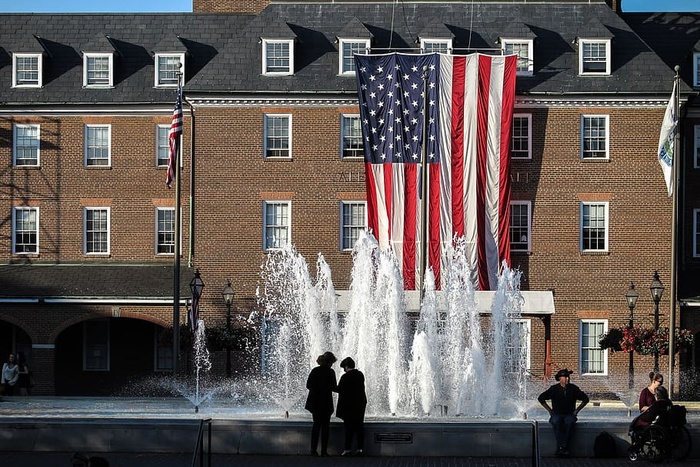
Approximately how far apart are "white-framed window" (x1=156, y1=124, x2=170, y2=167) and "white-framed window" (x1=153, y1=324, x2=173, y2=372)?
560 centimetres

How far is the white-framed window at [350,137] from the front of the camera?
42.3 m

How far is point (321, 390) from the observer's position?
21.6m

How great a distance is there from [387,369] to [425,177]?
11655mm

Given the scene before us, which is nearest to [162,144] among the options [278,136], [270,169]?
[270,169]

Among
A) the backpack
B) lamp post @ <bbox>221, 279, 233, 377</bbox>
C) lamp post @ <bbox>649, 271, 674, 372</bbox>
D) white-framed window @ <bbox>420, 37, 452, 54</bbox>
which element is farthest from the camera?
white-framed window @ <bbox>420, 37, 452, 54</bbox>

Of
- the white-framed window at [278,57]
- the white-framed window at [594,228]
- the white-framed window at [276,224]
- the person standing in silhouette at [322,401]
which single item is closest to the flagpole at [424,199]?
the white-framed window at [276,224]

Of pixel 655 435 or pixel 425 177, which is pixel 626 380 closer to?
pixel 425 177

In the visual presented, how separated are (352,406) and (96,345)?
81.3 feet

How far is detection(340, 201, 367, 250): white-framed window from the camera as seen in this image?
42.2 meters

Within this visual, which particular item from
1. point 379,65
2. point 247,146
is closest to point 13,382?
point 247,146

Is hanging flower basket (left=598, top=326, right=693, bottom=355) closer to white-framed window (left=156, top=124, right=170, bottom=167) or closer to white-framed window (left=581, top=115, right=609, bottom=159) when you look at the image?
white-framed window (left=581, top=115, right=609, bottom=159)

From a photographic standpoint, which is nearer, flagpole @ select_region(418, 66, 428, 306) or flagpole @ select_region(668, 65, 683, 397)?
flagpole @ select_region(668, 65, 683, 397)

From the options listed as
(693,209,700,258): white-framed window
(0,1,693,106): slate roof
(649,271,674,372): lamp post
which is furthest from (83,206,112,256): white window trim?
(693,209,700,258): white-framed window

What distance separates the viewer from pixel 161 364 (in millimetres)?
44188
